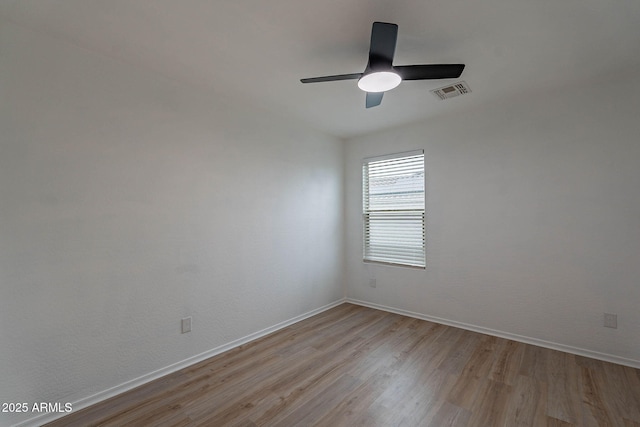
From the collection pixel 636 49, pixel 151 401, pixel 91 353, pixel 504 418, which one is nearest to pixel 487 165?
pixel 636 49

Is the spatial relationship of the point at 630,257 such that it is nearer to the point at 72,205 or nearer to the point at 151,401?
the point at 151,401

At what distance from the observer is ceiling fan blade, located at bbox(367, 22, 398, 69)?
Answer: 60.7 inches

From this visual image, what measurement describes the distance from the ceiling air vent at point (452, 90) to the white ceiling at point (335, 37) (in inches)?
3.5

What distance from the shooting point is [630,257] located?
2490mm

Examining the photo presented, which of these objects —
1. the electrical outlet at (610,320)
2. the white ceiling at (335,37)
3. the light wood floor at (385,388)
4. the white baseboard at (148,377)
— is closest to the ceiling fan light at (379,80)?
the white ceiling at (335,37)

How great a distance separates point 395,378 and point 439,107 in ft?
9.17

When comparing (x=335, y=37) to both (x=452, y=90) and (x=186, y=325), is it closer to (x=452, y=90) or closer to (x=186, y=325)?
(x=452, y=90)

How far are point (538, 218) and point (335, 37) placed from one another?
2.64 m

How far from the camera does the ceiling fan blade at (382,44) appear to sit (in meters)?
1.54

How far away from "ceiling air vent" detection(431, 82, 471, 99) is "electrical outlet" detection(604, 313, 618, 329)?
2418 millimetres

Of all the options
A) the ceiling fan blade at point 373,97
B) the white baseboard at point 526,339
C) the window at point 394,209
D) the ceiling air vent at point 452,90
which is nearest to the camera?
the ceiling fan blade at point 373,97

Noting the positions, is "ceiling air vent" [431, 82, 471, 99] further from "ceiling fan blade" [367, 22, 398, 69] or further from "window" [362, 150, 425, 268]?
"ceiling fan blade" [367, 22, 398, 69]

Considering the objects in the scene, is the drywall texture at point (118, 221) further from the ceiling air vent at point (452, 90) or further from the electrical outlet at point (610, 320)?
the electrical outlet at point (610, 320)

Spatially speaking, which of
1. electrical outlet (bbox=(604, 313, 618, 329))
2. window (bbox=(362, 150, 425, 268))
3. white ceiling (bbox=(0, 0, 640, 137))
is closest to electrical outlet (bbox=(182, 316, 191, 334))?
white ceiling (bbox=(0, 0, 640, 137))
